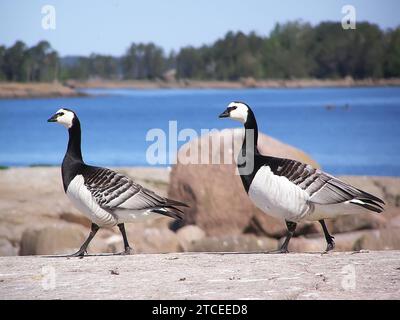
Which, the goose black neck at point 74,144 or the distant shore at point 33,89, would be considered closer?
the goose black neck at point 74,144

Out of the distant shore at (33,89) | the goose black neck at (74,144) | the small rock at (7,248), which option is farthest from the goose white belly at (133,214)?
the distant shore at (33,89)

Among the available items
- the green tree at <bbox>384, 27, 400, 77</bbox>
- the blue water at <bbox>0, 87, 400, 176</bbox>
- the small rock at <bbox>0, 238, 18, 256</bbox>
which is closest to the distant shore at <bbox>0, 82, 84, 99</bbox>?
the blue water at <bbox>0, 87, 400, 176</bbox>

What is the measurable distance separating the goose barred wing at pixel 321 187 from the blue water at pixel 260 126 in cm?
2666

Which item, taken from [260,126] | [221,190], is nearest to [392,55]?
[260,126]

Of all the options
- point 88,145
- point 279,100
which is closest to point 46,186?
point 88,145

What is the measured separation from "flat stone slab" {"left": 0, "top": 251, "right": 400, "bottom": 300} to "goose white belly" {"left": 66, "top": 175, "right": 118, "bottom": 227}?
413mm

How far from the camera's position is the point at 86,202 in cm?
925

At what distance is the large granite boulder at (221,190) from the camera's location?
14.9 m

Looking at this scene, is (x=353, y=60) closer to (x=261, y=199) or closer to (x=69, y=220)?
(x=69, y=220)

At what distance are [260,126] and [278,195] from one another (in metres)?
60.8

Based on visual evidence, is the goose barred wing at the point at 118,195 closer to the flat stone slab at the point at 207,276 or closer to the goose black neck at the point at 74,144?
the goose black neck at the point at 74,144

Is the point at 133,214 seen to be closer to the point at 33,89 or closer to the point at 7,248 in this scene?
the point at 7,248

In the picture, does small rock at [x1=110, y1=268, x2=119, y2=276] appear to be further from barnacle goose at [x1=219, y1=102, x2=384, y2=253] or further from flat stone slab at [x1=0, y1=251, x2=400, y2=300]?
barnacle goose at [x1=219, y1=102, x2=384, y2=253]

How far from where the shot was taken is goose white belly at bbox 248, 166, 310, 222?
8.97m
